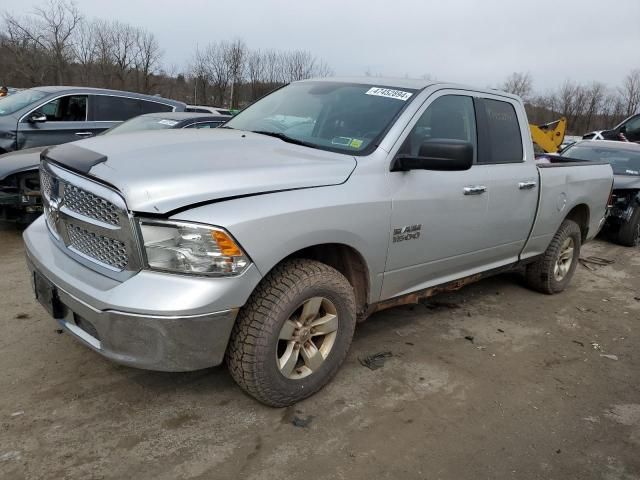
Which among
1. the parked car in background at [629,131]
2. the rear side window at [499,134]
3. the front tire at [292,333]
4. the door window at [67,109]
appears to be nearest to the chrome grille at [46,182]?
the front tire at [292,333]

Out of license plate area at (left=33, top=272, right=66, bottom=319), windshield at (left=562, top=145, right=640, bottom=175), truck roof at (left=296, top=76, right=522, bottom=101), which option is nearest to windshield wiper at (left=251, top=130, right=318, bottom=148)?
truck roof at (left=296, top=76, right=522, bottom=101)

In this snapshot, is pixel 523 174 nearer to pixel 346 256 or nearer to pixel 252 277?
pixel 346 256

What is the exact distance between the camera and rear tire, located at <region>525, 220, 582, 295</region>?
16.8ft

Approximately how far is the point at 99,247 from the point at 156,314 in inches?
20.7

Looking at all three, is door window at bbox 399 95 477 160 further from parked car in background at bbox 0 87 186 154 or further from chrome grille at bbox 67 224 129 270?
parked car in background at bbox 0 87 186 154

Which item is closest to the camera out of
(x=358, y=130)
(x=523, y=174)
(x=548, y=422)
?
(x=548, y=422)

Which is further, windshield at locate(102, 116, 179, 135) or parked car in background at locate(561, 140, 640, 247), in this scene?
parked car in background at locate(561, 140, 640, 247)

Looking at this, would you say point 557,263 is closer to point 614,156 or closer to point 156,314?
point 156,314

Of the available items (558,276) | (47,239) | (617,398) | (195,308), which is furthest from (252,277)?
(558,276)

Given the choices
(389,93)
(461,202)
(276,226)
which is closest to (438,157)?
(461,202)

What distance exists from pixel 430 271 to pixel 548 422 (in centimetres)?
116

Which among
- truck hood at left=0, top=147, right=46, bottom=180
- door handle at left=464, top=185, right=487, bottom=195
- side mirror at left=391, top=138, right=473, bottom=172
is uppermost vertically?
side mirror at left=391, top=138, right=473, bottom=172

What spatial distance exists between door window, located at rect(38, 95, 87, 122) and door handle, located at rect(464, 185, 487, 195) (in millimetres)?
6599

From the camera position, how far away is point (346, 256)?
3117mm
